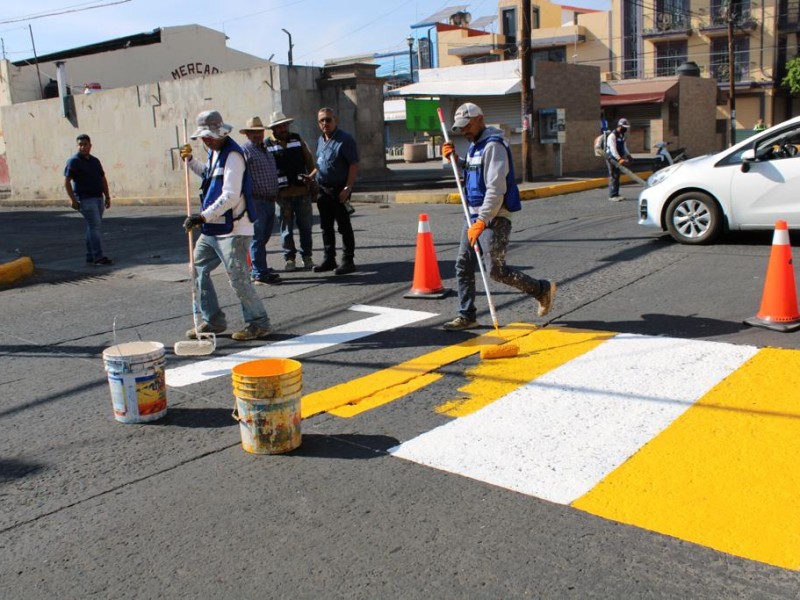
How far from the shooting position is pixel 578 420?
489 centimetres

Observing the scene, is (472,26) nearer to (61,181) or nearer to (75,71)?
(75,71)

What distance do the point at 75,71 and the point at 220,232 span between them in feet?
99.6

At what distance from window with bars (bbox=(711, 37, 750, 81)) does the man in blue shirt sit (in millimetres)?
52109

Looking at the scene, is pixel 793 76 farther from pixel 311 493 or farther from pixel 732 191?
pixel 311 493

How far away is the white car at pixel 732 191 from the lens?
9.89 meters

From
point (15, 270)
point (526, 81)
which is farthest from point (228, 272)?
point (526, 81)

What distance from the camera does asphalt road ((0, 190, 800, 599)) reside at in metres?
3.27

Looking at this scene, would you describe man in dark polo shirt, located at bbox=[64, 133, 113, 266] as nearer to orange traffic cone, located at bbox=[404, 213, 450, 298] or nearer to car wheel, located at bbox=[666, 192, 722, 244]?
orange traffic cone, located at bbox=[404, 213, 450, 298]

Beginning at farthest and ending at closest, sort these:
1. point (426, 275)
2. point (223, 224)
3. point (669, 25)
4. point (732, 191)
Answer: point (669, 25) → point (732, 191) → point (426, 275) → point (223, 224)

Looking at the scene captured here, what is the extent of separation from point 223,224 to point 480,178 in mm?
2165

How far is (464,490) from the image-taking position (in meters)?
4.04

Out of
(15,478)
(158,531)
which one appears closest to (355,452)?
(158,531)

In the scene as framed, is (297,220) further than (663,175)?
No

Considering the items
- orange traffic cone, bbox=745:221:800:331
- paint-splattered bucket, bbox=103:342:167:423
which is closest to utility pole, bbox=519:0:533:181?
orange traffic cone, bbox=745:221:800:331
